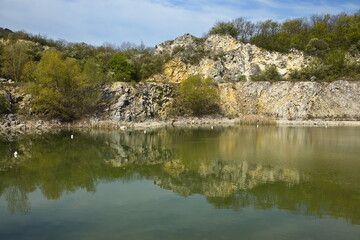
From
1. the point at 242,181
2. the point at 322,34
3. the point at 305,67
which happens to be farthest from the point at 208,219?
the point at 322,34

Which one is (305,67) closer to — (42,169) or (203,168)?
(203,168)

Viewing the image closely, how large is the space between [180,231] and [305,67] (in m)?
66.4

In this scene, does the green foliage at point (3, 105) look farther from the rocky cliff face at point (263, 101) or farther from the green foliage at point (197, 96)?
the green foliage at point (197, 96)

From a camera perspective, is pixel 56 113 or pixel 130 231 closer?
pixel 130 231

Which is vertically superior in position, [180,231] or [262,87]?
[262,87]

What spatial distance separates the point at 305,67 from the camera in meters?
67.9

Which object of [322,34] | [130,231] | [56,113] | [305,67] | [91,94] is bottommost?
[130,231]

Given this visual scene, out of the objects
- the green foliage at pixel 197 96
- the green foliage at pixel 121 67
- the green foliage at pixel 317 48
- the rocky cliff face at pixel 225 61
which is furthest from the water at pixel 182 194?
the green foliage at pixel 317 48

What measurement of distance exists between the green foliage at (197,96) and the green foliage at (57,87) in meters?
18.9

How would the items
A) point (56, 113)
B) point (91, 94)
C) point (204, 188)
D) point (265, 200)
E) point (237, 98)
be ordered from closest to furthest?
point (265, 200), point (204, 188), point (56, 113), point (91, 94), point (237, 98)

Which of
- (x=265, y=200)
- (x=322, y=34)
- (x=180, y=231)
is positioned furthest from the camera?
(x=322, y=34)

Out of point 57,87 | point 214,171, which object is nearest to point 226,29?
point 57,87

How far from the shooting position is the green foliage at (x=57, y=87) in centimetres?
4532

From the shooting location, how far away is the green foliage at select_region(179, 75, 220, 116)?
57.5m
